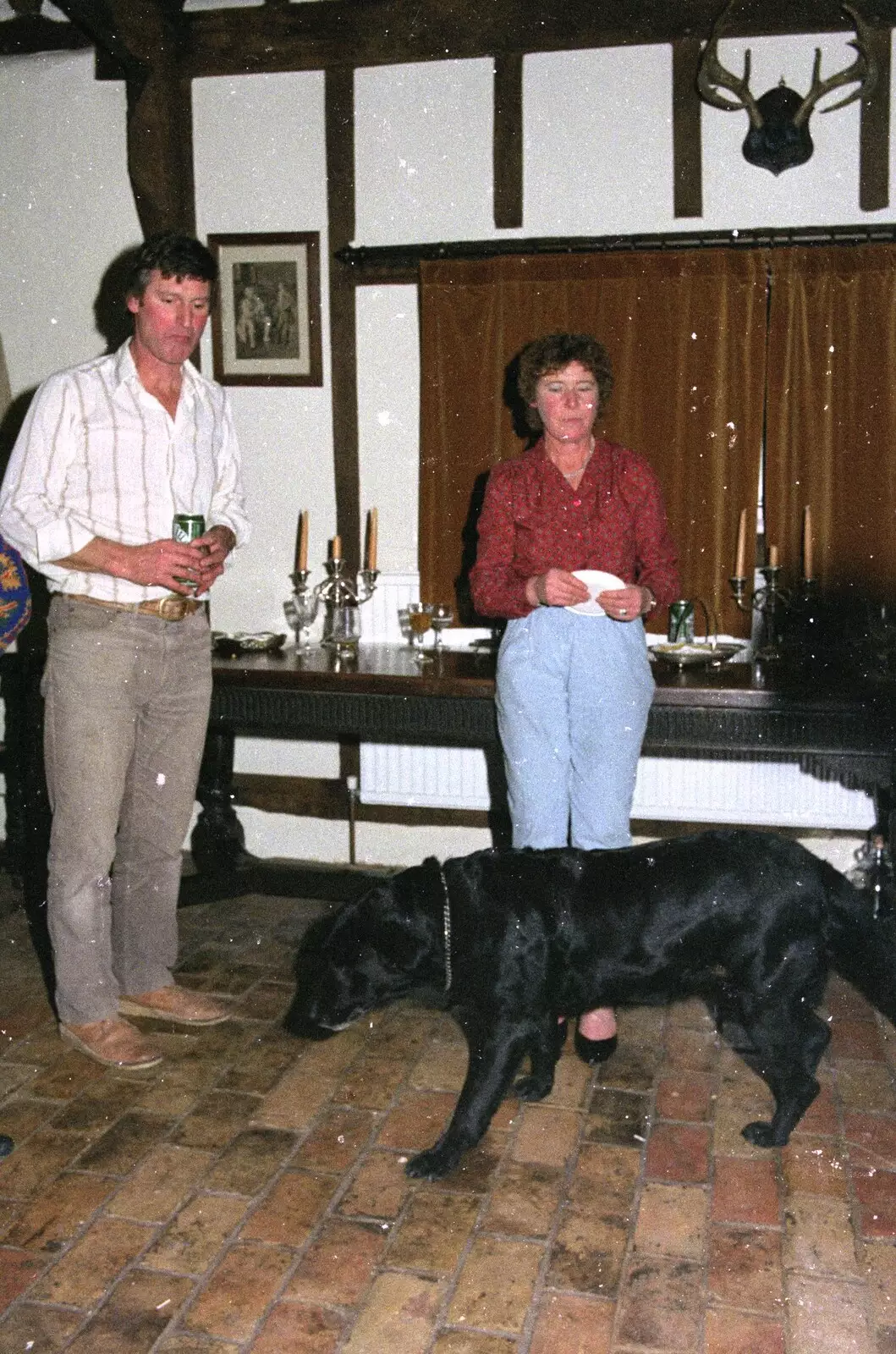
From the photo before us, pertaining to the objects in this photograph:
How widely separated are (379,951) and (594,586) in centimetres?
97

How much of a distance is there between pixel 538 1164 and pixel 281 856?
2.46 meters

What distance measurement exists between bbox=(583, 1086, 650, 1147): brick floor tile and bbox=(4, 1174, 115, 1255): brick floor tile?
3.43 feet

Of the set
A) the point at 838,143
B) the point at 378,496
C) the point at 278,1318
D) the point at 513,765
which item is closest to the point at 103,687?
the point at 513,765

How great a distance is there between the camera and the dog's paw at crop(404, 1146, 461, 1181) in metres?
2.52

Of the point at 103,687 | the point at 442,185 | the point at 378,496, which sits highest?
the point at 442,185

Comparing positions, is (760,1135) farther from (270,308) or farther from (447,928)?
(270,308)

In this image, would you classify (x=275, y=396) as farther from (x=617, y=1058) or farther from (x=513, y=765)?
(x=617, y=1058)

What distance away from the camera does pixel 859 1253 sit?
2279mm

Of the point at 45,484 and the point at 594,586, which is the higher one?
the point at 45,484

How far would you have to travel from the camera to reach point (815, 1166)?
258cm

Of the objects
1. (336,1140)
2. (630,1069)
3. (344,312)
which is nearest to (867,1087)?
(630,1069)

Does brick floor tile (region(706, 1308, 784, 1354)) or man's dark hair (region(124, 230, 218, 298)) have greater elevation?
man's dark hair (region(124, 230, 218, 298))

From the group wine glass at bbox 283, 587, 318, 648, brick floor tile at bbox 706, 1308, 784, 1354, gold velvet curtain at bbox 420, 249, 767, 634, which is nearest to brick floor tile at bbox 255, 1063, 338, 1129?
brick floor tile at bbox 706, 1308, 784, 1354

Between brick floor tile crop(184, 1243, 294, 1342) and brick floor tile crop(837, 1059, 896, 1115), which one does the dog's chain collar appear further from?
brick floor tile crop(837, 1059, 896, 1115)
